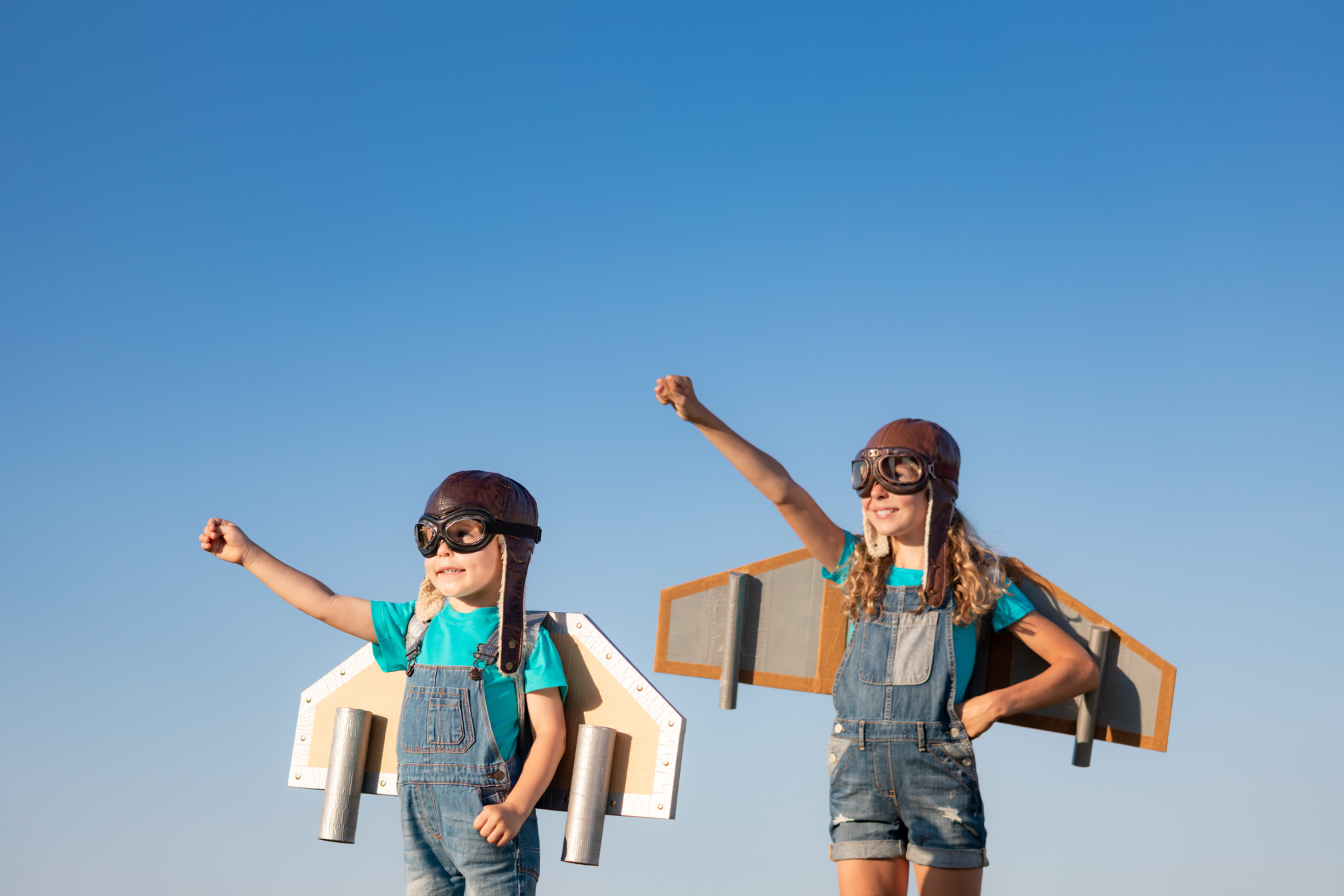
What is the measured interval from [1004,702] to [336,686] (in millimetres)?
2508

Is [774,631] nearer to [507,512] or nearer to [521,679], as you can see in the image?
[521,679]

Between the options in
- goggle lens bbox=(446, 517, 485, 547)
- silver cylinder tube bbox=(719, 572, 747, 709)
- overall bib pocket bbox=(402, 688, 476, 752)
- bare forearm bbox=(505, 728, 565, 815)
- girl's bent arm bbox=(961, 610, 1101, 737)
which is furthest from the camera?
silver cylinder tube bbox=(719, 572, 747, 709)

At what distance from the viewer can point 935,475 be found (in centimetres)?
415

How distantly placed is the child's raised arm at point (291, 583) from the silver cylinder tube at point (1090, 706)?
246 centimetres

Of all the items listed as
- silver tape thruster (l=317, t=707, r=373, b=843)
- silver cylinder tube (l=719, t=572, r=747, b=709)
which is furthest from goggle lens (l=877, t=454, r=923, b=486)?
silver tape thruster (l=317, t=707, r=373, b=843)

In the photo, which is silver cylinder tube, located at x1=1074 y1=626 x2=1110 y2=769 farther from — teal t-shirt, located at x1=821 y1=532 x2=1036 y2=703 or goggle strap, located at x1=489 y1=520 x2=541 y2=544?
goggle strap, located at x1=489 y1=520 x2=541 y2=544

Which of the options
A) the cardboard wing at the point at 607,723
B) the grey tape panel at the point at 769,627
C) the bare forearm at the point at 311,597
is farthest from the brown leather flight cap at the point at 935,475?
the bare forearm at the point at 311,597


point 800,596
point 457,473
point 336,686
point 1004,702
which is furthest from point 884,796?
point 336,686

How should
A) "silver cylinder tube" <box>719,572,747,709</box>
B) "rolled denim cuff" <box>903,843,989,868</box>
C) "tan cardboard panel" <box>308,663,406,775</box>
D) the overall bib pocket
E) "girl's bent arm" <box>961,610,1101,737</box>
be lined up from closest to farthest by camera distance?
"rolled denim cuff" <box>903,843,989,868</box> < "girl's bent arm" <box>961,610,1101,737</box> < the overall bib pocket < "silver cylinder tube" <box>719,572,747,709</box> < "tan cardboard panel" <box>308,663,406,775</box>

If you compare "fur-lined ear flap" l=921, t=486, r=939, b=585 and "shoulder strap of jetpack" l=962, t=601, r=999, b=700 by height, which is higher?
"fur-lined ear flap" l=921, t=486, r=939, b=585

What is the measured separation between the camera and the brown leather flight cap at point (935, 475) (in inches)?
160

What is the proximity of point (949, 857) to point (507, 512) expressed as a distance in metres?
1.81

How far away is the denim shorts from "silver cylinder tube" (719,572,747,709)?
629 mm

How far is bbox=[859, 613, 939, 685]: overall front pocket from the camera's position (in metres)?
3.95
